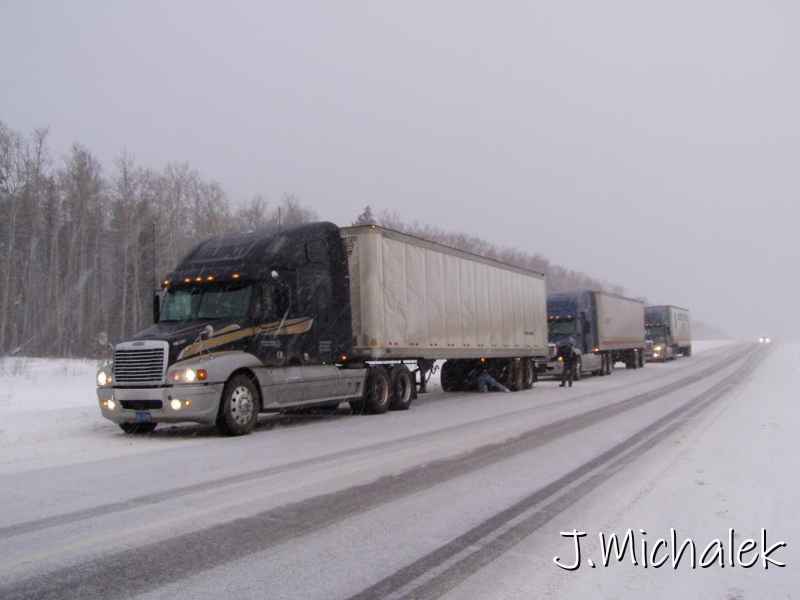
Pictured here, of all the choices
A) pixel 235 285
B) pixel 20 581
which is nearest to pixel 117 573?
pixel 20 581

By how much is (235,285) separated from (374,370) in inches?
180

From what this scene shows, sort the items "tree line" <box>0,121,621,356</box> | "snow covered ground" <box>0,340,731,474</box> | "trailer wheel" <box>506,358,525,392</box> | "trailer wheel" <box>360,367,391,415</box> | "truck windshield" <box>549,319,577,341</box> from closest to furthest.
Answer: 1. "snow covered ground" <box>0,340,731,474</box>
2. "trailer wheel" <box>360,367,391,415</box>
3. "trailer wheel" <box>506,358,525,392</box>
4. "truck windshield" <box>549,319,577,341</box>
5. "tree line" <box>0,121,621,356</box>

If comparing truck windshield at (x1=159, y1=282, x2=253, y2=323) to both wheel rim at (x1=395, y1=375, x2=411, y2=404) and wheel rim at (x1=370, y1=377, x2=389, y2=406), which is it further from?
wheel rim at (x1=395, y1=375, x2=411, y2=404)

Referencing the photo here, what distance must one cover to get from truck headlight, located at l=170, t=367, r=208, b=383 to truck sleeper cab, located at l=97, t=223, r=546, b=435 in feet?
0.05

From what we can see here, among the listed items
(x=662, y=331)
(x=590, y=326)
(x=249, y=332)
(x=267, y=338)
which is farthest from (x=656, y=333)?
(x=249, y=332)

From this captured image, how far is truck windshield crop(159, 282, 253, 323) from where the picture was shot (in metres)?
13.5

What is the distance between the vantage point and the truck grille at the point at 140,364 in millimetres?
12297

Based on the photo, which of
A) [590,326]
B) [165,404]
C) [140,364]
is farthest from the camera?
[590,326]

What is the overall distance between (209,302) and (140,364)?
1778 mm

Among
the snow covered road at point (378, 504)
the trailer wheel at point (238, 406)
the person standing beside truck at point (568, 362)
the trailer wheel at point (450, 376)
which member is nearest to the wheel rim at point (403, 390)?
the snow covered road at point (378, 504)

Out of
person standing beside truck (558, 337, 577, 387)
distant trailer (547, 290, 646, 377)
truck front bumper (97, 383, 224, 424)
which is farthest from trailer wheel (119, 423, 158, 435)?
distant trailer (547, 290, 646, 377)

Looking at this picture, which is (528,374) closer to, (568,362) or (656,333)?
(568,362)

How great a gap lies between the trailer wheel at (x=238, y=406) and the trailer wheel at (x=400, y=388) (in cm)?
504

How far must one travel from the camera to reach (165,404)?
1210cm
